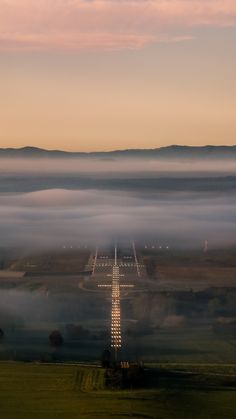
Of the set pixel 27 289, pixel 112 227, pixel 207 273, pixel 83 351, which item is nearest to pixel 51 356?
pixel 83 351

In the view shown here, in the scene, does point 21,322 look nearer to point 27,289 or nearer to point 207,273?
point 27,289

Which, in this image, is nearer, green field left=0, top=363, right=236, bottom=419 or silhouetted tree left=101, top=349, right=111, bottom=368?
green field left=0, top=363, right=236, bottom=419

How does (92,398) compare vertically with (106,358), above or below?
below

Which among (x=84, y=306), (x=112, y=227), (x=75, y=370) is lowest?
(x=75, y=370)

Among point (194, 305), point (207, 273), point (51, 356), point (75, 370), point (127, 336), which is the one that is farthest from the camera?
point (207, 273)

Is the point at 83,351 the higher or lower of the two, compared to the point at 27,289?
lower

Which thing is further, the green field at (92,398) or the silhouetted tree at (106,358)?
the silhouetted tree at (106,358)

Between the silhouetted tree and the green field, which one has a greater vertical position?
the silhouetted tree

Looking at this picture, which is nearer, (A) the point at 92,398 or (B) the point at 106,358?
(A) the point at 92,398
